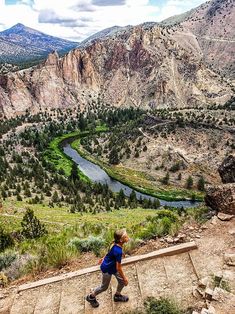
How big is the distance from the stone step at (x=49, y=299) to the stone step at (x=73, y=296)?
7.7 inches

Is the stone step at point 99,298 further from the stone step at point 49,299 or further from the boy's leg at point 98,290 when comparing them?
the stone step at point 49,299

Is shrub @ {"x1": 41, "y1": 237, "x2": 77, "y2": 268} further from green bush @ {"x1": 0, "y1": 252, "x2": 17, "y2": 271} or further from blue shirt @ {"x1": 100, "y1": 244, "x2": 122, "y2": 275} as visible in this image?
blue shirt @ {"x1": 100, "y1": 244, "x2": 122, "y2": 275}

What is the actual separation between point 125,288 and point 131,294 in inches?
18.0

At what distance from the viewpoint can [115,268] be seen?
11781 millimetres

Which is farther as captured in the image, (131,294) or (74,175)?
(74,175)

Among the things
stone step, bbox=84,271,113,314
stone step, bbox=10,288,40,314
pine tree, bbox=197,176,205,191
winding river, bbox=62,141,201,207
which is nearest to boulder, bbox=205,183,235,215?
stone step, bbox=84,271,113,314

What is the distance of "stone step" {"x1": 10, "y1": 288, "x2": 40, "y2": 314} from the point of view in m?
13.0

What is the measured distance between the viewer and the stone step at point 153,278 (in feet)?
41.5

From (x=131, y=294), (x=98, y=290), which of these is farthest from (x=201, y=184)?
(x=98, y=290)

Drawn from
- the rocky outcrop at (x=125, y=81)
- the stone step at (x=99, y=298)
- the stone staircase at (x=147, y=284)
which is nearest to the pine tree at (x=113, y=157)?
the rocky outcrop at (x=125, y=81)

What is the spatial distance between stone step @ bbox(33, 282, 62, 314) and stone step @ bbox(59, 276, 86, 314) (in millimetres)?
195

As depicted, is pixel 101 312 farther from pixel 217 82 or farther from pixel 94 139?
pixel 217 82

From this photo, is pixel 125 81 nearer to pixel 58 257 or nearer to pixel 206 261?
pixel 58 257

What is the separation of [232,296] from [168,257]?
3.67m
